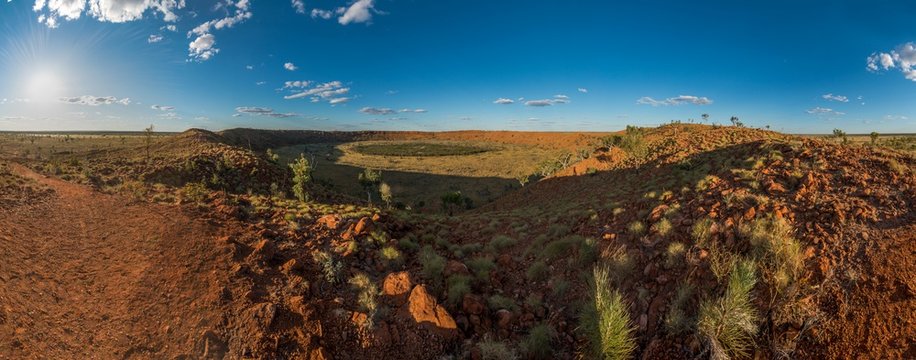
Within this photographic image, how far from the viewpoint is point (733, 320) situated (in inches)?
202

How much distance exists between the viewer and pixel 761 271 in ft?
20.2

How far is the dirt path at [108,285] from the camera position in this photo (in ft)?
21.1

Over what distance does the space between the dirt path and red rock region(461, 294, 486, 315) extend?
15.0 feet

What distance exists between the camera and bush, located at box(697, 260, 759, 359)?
16.2 ft

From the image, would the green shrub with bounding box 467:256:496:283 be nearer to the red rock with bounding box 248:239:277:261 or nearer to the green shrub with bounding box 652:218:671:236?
the green shrub with bounding box 652:218:671:236

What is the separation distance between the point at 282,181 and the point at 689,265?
2716 cm

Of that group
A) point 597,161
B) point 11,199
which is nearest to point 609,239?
point 597,161

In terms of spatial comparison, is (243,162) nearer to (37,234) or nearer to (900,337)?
(37,234)

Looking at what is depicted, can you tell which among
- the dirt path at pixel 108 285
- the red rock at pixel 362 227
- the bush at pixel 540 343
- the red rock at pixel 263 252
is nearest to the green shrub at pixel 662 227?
the bush at pixel 540 343

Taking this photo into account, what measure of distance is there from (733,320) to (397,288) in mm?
5857

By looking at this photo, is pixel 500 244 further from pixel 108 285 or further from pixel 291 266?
pixel 108 285

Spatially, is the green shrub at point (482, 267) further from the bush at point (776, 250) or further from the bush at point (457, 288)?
the bush at point (776, 250)

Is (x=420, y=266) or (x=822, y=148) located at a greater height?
(x=822, y=148)

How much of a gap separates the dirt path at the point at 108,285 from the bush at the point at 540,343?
216 inches
